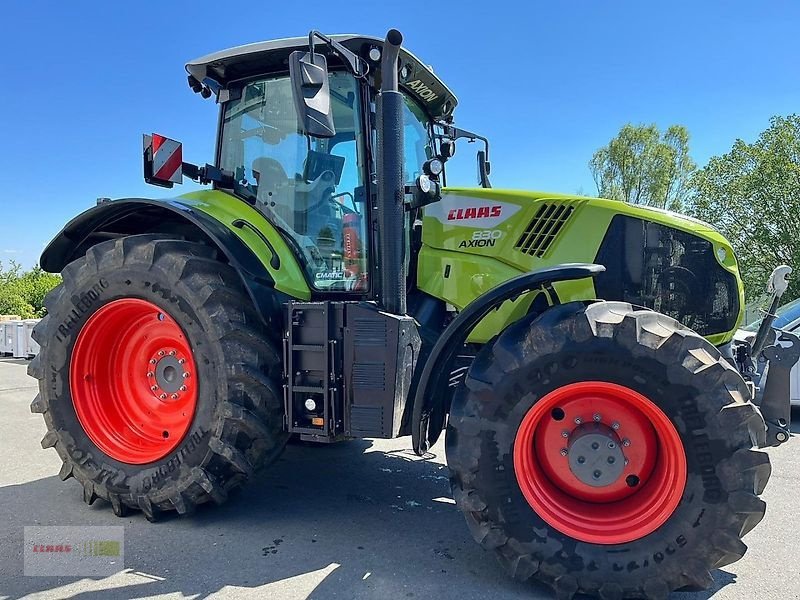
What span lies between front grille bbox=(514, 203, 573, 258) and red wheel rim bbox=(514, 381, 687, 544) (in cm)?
102

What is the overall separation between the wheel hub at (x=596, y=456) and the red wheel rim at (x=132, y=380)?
7.36ft

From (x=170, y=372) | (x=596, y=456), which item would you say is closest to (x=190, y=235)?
(x=170, y=372)

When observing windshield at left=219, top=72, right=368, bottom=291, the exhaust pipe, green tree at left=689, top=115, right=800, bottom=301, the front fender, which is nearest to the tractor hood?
the front fender

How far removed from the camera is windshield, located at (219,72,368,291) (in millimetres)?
3643

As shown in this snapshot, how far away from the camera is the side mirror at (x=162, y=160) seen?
3.75 meters

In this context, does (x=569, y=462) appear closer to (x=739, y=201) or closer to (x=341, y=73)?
(x=341, y=73)

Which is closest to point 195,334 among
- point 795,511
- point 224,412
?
point 224,412

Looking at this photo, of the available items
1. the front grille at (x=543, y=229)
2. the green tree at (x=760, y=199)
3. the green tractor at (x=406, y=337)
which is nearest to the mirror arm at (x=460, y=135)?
the green tractor at (x=406, y=337)

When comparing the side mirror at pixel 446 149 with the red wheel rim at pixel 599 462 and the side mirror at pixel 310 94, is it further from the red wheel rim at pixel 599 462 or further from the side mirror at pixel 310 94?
the red wheel rim at pixel 599 462

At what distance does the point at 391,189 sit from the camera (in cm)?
335

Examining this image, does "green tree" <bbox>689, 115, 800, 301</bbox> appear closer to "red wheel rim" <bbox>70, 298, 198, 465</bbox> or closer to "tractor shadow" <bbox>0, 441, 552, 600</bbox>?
"tractor shadow" <bbox>0, 441, 552, 600</bbox>

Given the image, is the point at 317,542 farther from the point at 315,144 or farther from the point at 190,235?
the point at 315,144

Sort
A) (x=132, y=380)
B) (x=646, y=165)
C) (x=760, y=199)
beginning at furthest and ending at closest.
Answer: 1. (x=646, y=165)
2. (x=760, y=199)
3. (x=132, y=380)

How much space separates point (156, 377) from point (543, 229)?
8.53 ft
